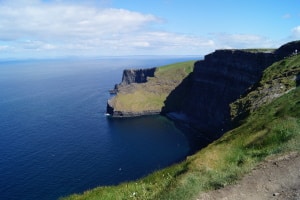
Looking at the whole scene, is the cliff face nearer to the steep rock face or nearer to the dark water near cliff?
the steep rock face

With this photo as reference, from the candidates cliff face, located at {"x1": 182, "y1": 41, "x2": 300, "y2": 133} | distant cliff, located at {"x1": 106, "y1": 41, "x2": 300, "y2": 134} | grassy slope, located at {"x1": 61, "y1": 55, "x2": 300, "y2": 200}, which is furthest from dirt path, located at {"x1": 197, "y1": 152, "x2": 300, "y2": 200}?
distant cliff, located at {"x1": 106, "y1": 41, "x2": 300, "y2": 134}

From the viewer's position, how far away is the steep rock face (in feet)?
454

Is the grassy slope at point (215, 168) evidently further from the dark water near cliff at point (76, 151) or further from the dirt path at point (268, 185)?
the dark water near cliff at point (76, 151)

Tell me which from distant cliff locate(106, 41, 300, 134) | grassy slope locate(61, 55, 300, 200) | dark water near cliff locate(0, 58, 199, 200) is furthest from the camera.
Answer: distant cliff locate(106, 41, 300, 134)

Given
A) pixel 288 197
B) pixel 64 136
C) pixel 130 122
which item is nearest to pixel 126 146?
pixel 64 136

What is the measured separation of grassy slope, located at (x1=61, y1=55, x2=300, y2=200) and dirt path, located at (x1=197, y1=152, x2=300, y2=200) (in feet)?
2.19

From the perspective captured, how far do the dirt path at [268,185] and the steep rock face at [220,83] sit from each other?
10491 centimetres

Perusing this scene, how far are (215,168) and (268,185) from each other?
4409mm

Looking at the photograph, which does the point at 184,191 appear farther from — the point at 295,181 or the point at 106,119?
the point at 106,119

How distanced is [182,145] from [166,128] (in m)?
30.7

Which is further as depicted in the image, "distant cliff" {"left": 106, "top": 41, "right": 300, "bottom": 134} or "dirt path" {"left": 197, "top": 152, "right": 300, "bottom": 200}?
"distant cliff" {"left": 106, "top": 41, "right": 300, "bottom": 134}

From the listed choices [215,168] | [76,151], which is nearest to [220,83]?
[76,151]

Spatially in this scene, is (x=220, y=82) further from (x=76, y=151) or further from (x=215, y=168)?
(x=215, y=168)

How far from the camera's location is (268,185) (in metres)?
17.9
